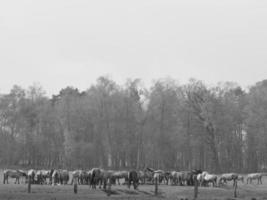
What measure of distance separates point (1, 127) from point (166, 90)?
29.2 m

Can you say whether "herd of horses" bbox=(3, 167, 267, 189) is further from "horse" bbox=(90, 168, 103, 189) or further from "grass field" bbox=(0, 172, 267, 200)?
"grass field" bbox=(0, 172, 267, 200)

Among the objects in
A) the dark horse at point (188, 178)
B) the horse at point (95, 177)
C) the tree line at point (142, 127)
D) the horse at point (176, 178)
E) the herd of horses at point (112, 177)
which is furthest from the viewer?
the tree line at point (142, 127)

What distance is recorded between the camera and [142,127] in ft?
294

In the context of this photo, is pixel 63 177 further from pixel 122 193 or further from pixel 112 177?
pixel 122 193

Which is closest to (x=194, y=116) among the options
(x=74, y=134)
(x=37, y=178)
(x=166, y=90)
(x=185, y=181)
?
(x=166, y=90)

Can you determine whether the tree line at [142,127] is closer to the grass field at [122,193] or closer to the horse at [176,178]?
the horse at [176,178]

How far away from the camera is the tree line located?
86.4 meters

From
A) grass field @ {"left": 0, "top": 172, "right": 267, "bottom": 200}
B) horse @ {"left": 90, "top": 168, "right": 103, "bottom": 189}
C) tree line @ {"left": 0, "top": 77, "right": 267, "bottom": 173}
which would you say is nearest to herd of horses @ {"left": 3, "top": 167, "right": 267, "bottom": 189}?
horse @ {"left": 90, "top": 168, "right": 103, "bottom": 189}

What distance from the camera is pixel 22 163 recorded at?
95.8m

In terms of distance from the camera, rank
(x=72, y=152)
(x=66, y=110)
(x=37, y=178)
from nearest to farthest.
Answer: (x=37, y=178) → (x=72, y=152) → (x=66, y=110)

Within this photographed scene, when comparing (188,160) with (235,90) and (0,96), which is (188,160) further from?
(0,96)

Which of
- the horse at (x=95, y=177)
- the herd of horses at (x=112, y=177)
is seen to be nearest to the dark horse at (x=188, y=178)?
the herd of horses at (x=112, y=177)

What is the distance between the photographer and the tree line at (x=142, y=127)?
8644 cm

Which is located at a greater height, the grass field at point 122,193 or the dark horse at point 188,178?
the dark horse at point 188,178
